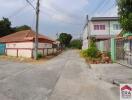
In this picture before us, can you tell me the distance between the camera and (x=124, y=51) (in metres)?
23.4

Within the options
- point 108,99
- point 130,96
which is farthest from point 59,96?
point 130,96

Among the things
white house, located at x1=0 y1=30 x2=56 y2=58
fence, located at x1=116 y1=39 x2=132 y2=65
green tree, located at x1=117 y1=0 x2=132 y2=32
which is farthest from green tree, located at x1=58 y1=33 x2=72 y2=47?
green tree, located at x1=117 y1=0 x2=132 y2=32

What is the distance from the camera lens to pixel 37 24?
31.1 meters

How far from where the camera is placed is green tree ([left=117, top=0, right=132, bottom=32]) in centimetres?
1116

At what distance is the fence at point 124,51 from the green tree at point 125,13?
9.78 meters

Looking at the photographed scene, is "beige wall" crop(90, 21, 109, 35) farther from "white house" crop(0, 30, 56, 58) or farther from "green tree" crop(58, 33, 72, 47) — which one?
"green tree" crop(58, 33, 72, 47)

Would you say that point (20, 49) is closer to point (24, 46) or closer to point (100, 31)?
point (24, 46)

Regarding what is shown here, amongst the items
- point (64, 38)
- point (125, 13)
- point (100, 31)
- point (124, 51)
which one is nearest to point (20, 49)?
point (124, 51)

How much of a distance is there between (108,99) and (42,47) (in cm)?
3011

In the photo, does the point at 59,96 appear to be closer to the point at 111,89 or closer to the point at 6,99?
the point at 6,99

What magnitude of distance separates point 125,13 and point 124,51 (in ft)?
40.0

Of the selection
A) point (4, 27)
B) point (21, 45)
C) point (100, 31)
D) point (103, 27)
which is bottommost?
point (21, 45)

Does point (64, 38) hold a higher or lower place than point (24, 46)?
higher

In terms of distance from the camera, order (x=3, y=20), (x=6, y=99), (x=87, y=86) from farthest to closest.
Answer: (x=3, y=20), (x=87, y=86), (x=6, y=99)
